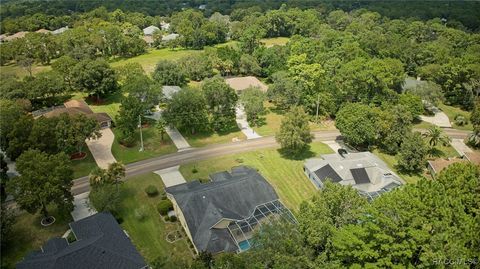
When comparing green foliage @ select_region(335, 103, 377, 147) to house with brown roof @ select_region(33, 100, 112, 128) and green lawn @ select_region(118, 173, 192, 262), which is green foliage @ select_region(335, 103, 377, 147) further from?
house with brown roof @ select_region(33, 100, 112, 128)

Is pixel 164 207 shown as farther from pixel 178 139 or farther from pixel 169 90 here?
pixel 169 90

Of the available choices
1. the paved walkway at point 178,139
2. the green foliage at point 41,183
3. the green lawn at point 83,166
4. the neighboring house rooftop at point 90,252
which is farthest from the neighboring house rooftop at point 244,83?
the neighboring house rooftop at point 90,252

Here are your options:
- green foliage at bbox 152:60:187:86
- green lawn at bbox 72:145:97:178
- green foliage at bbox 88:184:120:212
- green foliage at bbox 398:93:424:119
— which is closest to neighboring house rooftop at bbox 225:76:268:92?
green foliage at bbox 152:60:187:86

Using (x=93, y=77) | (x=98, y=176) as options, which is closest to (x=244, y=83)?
(x=93, y=77)

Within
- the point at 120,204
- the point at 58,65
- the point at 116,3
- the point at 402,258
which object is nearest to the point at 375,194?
the point at 402,258

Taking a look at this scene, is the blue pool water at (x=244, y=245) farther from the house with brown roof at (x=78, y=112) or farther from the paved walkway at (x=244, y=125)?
the house with brown roof at (x=78, y=112)

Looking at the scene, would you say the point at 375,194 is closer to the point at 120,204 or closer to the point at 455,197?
the point at 455,197

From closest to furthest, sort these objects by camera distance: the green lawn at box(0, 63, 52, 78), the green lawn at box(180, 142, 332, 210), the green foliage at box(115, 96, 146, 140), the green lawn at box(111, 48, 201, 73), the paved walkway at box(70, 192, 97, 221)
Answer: the paved walkway at box(70, 192, 97, 221), the green lawn at box(180, 142, 332, 210), the green foliage at box(115, 96, 146, 140), the green lawn at box(0, 63, 52, 78), the green lawn at box(111, 48, 201, 73)
